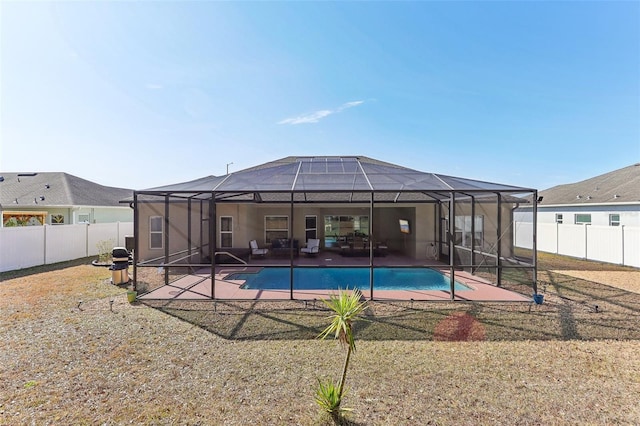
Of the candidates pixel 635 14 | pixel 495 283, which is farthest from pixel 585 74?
pixel 495 283

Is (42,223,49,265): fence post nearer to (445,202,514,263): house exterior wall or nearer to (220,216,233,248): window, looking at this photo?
(220,216,233,248): window

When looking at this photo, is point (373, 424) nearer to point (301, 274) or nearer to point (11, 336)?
point (11, 336)

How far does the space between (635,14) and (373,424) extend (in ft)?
55.0

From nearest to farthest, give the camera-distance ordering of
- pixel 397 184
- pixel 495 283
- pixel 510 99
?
pixel 397 184 → pixel 495 283 → pixel 510 99

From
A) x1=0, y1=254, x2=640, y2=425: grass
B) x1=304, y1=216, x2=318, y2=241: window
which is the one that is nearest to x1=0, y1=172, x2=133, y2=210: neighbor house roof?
x1=304, y1=216, x2=318, y2=241: window

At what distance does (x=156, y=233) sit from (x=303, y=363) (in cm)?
1159

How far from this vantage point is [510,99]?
583 inches

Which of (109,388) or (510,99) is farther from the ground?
(510,99)

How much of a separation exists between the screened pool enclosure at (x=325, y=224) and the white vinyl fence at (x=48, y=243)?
10.1ft

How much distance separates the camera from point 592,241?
13383mm

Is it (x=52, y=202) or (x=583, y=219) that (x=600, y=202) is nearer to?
(x=583, y=219)

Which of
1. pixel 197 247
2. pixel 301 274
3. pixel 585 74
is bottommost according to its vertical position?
pixel 301 274

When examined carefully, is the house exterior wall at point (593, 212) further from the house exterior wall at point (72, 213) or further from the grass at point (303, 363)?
the house exterior wall at point (72, 213)

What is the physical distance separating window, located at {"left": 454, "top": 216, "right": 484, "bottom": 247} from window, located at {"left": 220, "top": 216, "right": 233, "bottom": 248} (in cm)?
1025
